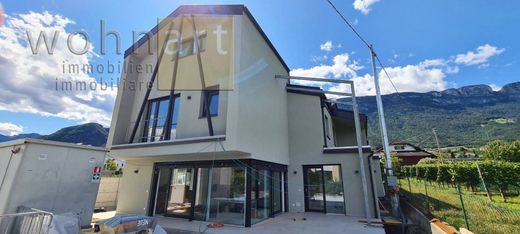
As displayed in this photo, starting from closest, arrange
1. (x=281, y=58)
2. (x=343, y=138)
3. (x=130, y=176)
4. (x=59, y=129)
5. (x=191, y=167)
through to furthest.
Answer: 1. (x=191, y=167)
2. (x=130, y=176)
3. (x=281, y=58)
4. (x=343, y=138)
5. (x=59, y=129)

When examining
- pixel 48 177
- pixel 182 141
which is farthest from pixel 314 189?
pixel 48 177

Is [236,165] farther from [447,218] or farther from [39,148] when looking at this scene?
[447,218]

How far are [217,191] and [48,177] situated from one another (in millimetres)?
4862

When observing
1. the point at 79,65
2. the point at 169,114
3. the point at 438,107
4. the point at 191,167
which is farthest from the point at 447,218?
the point at 438,107

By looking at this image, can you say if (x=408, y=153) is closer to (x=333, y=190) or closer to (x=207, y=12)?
(x=333, y=190)

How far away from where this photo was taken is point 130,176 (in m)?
10.8

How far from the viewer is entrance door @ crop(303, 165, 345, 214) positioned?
10.1 m

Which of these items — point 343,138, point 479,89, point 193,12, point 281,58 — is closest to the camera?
point 193,12

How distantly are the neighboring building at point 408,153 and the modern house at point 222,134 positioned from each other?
34.0 metres

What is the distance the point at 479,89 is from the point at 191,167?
118180 millimetres

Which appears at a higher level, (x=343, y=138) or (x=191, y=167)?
(x=343, y=138)

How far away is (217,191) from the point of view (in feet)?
27.7

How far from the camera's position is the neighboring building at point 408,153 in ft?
131

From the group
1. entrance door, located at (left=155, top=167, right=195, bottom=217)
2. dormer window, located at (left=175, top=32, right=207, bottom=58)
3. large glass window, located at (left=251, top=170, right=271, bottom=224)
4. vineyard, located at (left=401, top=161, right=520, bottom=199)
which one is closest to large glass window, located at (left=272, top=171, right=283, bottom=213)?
large glass window, located at (left=251, top=170, right=271, bottom=224)
